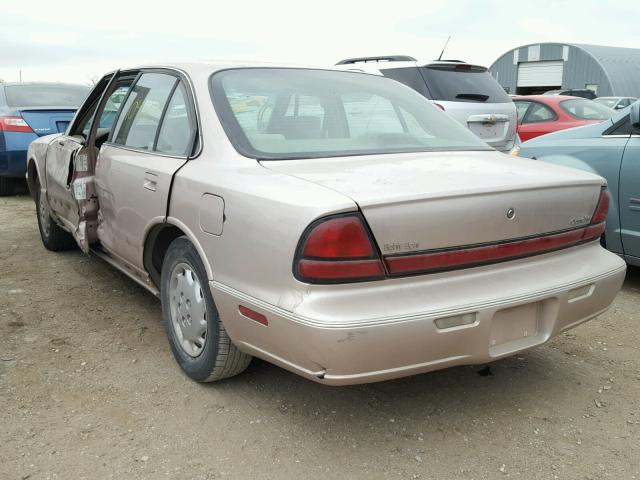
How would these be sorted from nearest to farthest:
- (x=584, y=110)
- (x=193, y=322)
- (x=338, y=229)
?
(x=338, y=229), (x=193, y=322), (x=584, y=110)

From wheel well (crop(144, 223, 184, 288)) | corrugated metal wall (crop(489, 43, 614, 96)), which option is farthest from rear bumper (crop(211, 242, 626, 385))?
corrugated metal wall (crop(489, 43, 614, 96))

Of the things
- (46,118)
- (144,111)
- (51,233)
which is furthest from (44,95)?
(144,111)

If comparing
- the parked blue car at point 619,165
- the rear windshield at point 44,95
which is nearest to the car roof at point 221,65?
the parked blue car at point 619,165

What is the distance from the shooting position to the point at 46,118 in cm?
812

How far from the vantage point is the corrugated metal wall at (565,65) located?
3578 centimetres

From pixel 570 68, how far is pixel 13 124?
35259 mm

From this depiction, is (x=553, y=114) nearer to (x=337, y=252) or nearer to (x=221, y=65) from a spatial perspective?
(x=221, y=65)

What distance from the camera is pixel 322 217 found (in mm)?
2213

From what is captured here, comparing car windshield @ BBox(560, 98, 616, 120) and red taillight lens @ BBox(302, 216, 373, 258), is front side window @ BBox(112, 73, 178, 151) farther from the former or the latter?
car windshield @ BBox(560, 98, 616, 120)

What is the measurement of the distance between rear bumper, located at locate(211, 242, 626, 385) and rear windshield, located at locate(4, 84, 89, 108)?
22.3 ft

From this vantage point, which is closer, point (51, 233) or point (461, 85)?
point (51, 233)

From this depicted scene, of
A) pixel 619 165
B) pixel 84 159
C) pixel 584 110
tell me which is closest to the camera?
pixel 84 159

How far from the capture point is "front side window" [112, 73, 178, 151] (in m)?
3.42

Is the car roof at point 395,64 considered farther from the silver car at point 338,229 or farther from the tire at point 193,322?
the tire at point 193,322
